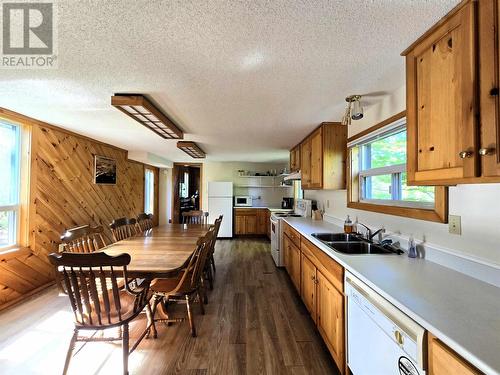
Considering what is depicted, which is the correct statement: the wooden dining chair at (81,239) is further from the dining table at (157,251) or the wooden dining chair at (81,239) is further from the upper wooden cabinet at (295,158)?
the upper wooden cabinet at (295,158)

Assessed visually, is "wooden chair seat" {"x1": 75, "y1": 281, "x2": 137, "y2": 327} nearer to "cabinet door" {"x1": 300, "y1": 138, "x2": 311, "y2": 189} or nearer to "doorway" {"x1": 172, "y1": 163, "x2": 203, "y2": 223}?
"cabinet door" {"x1": 300, "y1": 138, "x2": 311, "y2": 189}

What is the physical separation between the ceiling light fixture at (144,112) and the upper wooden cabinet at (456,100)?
2158 mm

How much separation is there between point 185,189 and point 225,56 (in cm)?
714

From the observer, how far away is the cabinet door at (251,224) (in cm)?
662

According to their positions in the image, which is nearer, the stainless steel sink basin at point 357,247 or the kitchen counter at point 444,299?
the kitchen counter at point 444,299

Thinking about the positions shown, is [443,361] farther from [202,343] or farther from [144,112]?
[144,112]

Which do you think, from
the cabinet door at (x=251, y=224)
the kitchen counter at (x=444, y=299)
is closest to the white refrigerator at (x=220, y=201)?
the cabinet door at (x=251, y=224)

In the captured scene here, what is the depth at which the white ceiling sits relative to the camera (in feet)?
3.76

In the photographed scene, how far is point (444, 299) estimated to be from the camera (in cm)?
A: 103

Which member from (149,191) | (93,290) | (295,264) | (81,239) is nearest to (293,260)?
(295,264)

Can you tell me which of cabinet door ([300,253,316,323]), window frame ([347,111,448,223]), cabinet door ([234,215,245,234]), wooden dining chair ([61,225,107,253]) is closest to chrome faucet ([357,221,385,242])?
window frame ([347,111,448,223])

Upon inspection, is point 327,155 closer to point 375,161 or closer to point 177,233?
point 375,161

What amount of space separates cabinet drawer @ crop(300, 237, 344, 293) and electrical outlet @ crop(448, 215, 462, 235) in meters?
0.71

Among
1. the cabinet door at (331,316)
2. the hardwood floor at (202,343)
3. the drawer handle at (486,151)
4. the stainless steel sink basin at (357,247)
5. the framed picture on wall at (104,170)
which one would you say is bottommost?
the hardwood floor at (202,343)
